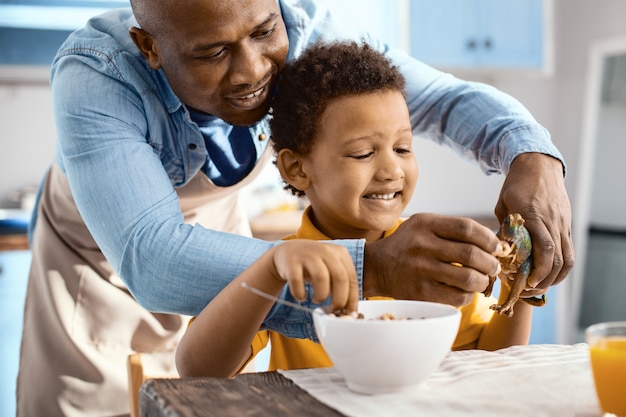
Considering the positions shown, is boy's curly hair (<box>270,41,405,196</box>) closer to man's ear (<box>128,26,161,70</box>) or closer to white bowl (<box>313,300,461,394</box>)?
man's ear (<box>128,26,161,70</box>)

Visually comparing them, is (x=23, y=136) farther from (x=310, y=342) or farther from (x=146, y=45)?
(x=310, y=342)

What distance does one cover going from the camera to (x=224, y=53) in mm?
1181

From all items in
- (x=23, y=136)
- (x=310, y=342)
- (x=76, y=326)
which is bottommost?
(x=76, y=326)

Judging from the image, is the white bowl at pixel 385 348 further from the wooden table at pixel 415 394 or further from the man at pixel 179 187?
the man at pixel 179 187

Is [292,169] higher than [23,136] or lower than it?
higher

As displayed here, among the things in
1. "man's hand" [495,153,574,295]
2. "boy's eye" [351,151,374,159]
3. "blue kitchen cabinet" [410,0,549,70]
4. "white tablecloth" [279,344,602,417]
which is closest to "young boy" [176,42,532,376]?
"boy's eye" [351,151,374,159]

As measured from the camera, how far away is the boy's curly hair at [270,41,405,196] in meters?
1.24

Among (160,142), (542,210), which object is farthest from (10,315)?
(542,210)

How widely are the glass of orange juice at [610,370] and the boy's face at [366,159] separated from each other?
51cm

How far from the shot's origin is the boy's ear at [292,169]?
1.29 meters

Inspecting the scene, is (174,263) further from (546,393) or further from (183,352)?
(546,393)

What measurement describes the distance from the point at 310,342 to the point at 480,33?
2.90 m

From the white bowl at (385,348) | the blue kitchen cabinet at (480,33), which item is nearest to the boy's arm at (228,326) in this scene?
the white bowl at (385,348)

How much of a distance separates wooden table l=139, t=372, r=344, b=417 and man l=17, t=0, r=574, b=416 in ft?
0.54
